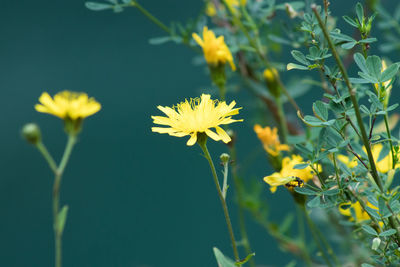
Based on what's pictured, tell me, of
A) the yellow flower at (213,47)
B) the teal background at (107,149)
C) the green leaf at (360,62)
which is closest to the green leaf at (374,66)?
the green leaf at (360,62)

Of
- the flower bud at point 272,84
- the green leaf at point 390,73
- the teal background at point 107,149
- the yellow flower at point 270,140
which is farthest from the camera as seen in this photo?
the teal background at point 107,149

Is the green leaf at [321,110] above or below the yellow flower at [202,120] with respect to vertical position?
below

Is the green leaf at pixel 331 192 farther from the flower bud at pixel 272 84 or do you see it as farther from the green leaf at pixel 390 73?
the flower bud at pixel 272 84

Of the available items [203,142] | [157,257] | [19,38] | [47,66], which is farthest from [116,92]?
[203,142]

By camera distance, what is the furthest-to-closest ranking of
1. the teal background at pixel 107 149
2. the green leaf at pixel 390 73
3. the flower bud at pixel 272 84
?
the teal background at pixel 107 149 < the flower bud at pixel 272 84 < the green leaf at pixel 390 73

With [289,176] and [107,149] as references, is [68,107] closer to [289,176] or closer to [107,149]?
[289,176]

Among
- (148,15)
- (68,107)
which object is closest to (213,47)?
(148,15)
